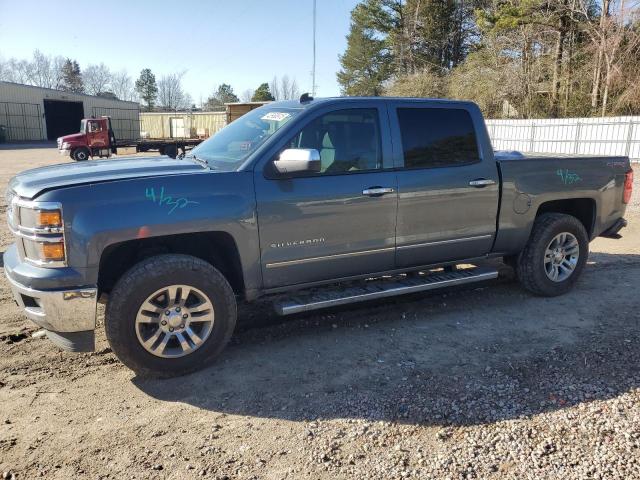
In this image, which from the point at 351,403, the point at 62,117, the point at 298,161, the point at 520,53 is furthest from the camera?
the point at 62,117

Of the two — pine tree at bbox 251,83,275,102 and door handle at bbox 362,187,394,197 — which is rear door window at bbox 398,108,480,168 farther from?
pine tree at bbox 251,83,275,102

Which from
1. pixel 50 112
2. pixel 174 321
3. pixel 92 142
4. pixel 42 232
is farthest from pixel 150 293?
pixel 50 112

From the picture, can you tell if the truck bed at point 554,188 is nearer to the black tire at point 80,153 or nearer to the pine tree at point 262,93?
the black tire at point 80,153

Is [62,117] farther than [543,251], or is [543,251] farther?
[62,117]

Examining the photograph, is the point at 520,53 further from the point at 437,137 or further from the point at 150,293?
the point at 150,293

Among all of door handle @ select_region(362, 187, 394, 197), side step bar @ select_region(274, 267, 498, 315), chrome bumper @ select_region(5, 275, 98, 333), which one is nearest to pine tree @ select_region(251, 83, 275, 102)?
side step bar @ select_region(274, 267, 498, 315)

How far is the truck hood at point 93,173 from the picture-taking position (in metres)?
3.57

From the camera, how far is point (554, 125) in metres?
25.9

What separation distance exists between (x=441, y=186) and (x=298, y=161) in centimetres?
152

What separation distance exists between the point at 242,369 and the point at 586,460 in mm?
2364

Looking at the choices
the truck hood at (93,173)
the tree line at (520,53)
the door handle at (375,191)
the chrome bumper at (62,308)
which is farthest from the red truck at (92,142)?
the chrome bumper at (62,308)

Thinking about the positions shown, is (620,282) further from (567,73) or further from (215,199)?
(567,73)

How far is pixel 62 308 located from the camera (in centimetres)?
349

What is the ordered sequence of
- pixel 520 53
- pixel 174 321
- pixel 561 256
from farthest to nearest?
pixel 520 53
pixel 561 256
pixel 174 321
